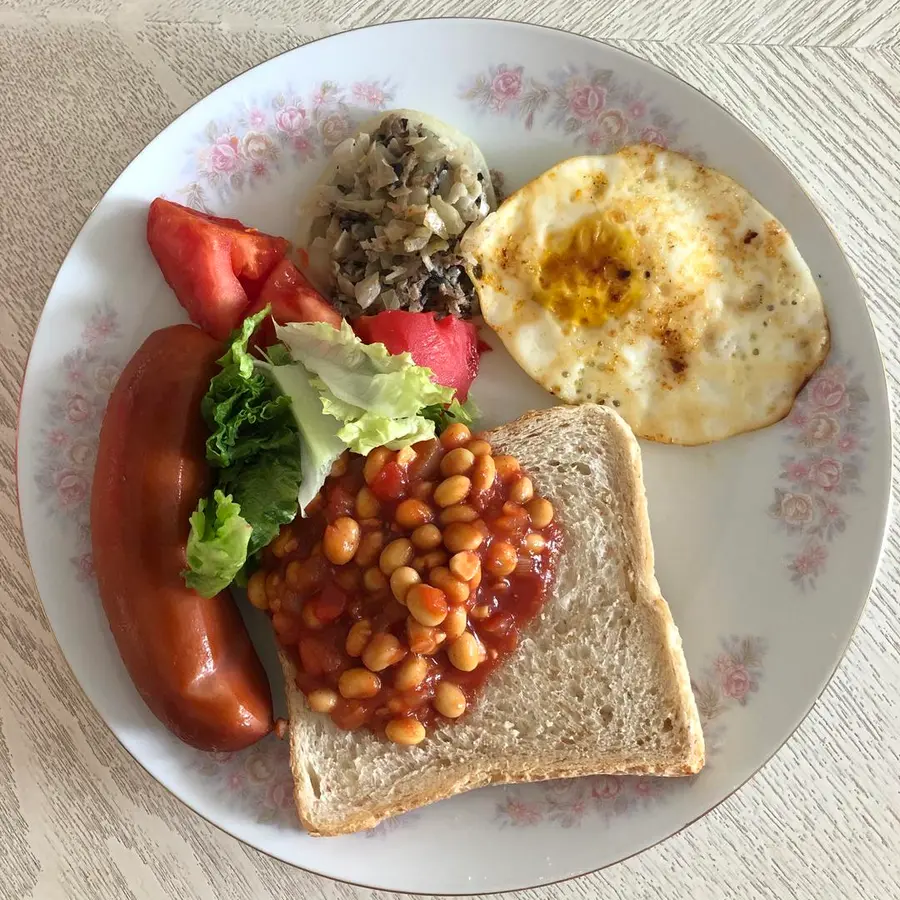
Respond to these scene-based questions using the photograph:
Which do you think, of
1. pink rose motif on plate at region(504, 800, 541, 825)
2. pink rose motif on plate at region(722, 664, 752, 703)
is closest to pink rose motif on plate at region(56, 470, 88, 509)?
pink rose motif on plate at region(504, 800, 541, 825)

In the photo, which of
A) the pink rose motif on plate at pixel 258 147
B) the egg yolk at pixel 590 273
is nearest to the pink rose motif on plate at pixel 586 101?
the egg yolk at pixel 590 273

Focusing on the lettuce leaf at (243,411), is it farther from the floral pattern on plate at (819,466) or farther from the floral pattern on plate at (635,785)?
the floral pattern on plate at (819,466)

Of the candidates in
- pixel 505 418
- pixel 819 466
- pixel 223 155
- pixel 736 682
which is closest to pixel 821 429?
pixel 819 466

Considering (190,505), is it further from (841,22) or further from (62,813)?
(841,22)

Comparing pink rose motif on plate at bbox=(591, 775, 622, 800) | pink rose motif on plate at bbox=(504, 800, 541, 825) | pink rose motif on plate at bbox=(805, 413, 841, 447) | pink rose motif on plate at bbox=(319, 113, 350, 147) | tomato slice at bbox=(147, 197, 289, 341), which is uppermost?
pink rose motif on plate at bbox=(319, 113, 350, 147)

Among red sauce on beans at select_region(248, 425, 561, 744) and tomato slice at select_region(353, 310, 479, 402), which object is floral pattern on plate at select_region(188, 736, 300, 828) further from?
tomato slice at select_region(353, 310, 479, 402)

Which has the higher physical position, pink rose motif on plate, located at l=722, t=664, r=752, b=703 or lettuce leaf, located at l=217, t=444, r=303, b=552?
lettuce leaf, located at l=217, t=444, r=303, b=552
